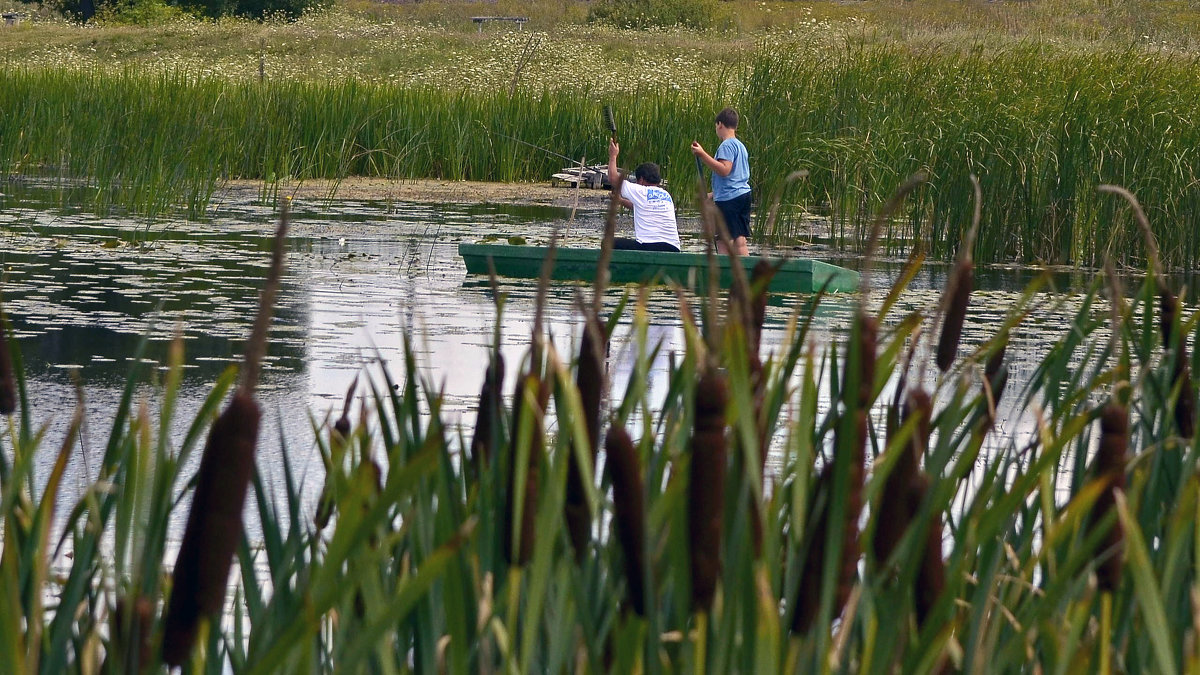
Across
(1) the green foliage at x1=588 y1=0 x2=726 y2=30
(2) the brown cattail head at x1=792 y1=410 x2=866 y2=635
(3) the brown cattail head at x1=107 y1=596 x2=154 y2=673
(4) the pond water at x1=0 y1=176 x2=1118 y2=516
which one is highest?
(1) the green foliage at x1=588 y1=0 x2=726 y2=30

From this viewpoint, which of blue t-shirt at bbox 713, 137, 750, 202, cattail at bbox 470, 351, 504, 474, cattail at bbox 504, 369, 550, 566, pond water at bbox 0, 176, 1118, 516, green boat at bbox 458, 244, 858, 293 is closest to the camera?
Answer: cattail at bbox 504, 369, 550, 566

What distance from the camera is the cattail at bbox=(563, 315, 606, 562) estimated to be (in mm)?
1434

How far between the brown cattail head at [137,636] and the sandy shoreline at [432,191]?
48.8 ft

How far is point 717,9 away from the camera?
170ft

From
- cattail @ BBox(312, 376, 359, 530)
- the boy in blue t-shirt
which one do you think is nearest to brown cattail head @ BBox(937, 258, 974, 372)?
cattail @ BBox(312, 376, 359, 530)

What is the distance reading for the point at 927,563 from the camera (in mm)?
1489

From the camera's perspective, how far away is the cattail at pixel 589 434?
4.70 ft

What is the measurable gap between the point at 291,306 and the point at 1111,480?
8.29 metres

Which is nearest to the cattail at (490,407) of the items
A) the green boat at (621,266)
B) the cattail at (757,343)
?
the cattail at (757,343)

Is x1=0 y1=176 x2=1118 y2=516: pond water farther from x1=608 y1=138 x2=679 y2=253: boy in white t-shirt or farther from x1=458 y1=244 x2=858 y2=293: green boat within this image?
x1=608 y1=138 x2=679 y2=253: boy in white t-shirt

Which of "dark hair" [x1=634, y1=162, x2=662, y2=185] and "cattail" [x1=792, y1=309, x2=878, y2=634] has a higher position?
"dark hair" [x1=634, y1=162, x2=662, y2=185]

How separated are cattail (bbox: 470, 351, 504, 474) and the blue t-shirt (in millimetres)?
9965

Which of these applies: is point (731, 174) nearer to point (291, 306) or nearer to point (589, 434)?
point (291, 306)

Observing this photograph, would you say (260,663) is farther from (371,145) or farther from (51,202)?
(371,145)
